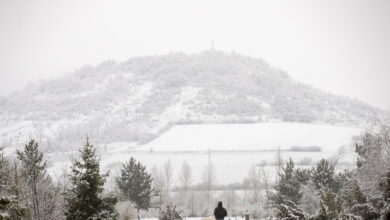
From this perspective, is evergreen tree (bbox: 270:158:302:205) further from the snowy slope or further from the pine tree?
the snowy slope

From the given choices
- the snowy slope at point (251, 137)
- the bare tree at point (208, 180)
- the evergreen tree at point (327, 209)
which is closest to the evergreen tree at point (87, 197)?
the evergreen tree at point (327, 209)

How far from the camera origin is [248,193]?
84875 millimetres

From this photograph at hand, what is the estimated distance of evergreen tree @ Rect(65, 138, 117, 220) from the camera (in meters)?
23.0

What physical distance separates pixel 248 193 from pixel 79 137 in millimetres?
126299

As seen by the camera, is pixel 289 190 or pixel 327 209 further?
pixel 289 190

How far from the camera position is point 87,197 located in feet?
76.0

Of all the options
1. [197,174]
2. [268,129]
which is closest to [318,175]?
[197,174]

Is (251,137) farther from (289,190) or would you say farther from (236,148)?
(289,190)

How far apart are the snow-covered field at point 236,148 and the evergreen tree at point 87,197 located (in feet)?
236

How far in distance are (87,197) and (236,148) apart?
109 metres

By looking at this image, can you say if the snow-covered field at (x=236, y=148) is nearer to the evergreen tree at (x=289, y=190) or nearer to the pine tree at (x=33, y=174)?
the evergreen tree at (x=289, y=190)

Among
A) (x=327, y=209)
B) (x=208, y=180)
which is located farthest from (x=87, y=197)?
(x=208, y=180)

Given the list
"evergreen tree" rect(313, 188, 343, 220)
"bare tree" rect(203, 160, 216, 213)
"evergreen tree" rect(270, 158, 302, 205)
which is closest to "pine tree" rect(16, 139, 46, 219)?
"evergreen tree" rect(313, 188, 343, 220)

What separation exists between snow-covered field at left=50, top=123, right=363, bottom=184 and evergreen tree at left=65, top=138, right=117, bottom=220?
2837 inches
